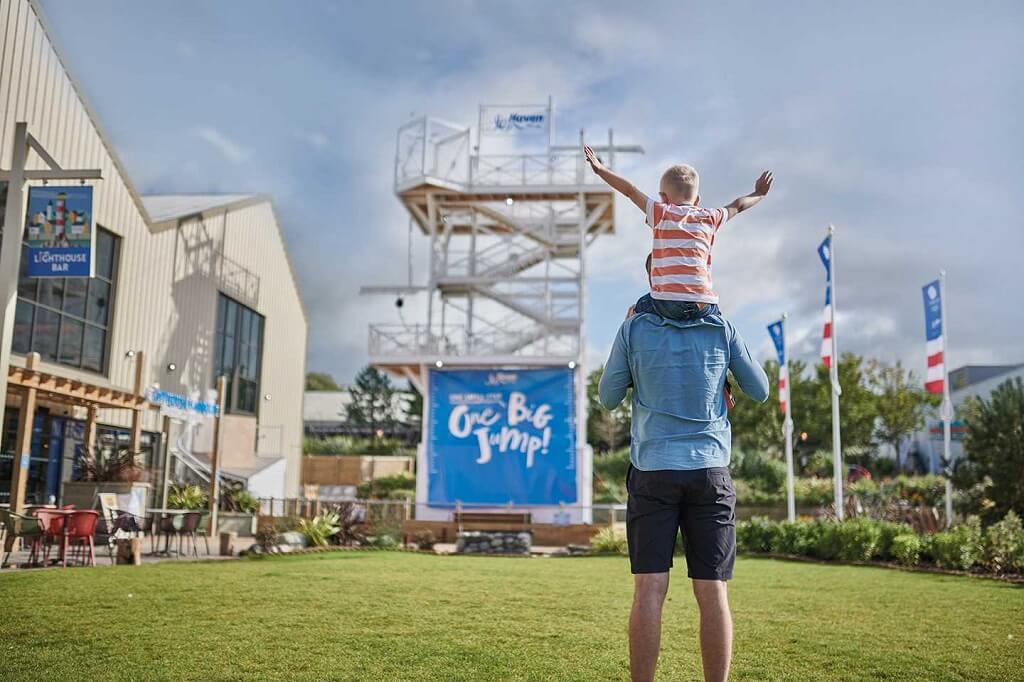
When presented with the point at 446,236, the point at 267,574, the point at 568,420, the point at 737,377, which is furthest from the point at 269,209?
the point at 737,377

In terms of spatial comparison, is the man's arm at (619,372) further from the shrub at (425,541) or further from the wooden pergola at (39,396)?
the shrub at (425,541)

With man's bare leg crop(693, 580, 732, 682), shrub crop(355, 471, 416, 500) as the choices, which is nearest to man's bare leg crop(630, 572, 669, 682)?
man's bare leg crop(693, 580, 732, 682)

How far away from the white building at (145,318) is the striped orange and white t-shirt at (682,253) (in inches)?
511

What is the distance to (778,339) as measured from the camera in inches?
827

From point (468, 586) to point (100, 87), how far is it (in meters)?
16.4

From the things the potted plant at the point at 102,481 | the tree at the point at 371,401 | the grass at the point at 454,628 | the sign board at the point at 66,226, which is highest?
the tree at the point at 371,401

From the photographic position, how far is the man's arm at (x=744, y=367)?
11.3 feet

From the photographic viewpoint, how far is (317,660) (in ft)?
16.5

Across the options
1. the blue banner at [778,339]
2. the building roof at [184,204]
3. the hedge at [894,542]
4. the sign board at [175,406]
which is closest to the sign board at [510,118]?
the building roof at [184,204]

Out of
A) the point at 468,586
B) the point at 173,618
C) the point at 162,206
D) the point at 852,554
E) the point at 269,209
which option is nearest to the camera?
the point at 173,618

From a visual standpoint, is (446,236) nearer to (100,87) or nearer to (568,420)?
Answer: (568,420)

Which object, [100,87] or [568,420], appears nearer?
[100,87]

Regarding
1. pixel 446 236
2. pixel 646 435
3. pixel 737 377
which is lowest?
pixel 646 435

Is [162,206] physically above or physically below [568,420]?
above
